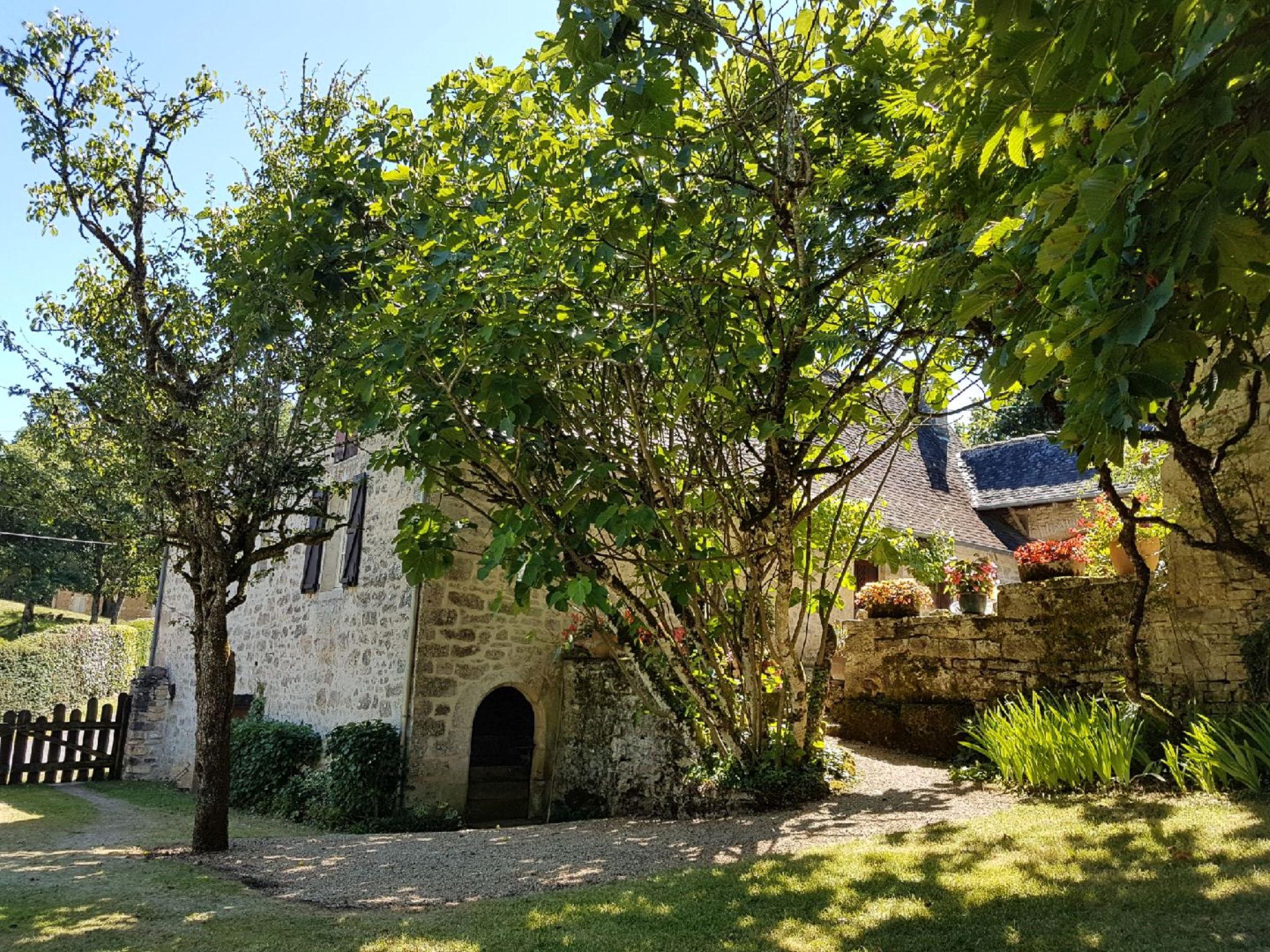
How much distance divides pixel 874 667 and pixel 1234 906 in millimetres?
6194

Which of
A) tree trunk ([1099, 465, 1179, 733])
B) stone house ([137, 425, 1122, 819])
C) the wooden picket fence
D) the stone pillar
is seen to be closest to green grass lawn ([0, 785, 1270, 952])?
tree trunk ([1099, 465, 1179, 733])

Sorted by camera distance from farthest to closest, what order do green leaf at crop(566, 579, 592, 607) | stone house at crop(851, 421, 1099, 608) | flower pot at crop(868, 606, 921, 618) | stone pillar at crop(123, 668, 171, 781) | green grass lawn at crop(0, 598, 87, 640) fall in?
green grass lawn at crop(0, 598, 87, 640) → stone house at crop(851, 421, 1099, 608) → stone pillar at crop(123, 668, 171, 781) → flower pot at crop(868, 606, 921, 618) → green leaf at crop(566, 579, 592, 607)

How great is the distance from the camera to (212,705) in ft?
22.3

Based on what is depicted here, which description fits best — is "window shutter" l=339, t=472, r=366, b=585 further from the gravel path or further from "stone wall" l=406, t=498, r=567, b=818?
the gravel path

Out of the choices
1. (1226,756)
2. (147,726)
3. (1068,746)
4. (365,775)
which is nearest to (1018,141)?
(1226,756)

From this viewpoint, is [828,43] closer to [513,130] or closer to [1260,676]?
[513,130]

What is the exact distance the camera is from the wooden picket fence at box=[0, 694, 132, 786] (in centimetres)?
1277

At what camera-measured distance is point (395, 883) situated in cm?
541

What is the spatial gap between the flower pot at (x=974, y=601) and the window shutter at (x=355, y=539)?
7.10 meters

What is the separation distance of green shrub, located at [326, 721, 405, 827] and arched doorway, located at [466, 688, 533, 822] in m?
0.98

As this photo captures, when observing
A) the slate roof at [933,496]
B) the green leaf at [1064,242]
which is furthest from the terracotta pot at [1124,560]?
the slate roof at [933,496]

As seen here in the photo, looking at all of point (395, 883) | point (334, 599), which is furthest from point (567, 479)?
point (334, 599)

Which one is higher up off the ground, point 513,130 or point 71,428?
point 513,130

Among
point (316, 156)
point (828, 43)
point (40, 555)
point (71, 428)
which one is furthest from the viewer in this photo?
point (40, 555)
